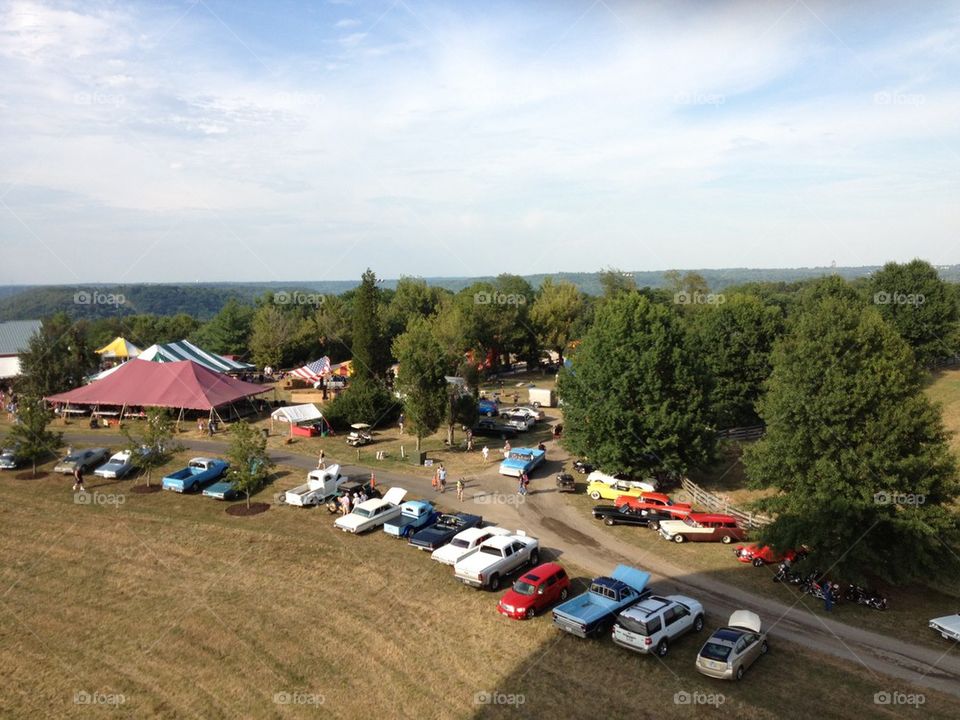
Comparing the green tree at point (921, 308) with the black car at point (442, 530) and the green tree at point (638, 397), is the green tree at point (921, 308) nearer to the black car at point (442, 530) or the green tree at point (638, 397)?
the green tree at point (638, 397)

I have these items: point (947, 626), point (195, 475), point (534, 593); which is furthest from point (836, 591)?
point (195, 475)

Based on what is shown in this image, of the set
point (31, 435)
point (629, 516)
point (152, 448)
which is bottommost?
point (629, 516)

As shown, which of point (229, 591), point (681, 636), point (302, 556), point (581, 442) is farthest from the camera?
point (581, 442)

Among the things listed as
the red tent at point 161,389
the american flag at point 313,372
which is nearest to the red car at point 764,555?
the red tent at point 161,389

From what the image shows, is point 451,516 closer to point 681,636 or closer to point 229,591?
point 229,591

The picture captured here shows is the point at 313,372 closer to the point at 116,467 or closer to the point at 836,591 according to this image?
the point at 116,467

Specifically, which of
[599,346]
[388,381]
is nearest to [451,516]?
[599,346]
